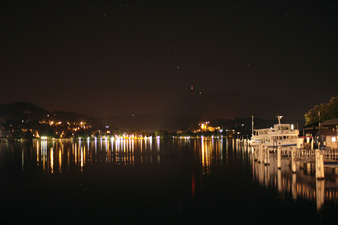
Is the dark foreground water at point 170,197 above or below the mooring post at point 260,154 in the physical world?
below

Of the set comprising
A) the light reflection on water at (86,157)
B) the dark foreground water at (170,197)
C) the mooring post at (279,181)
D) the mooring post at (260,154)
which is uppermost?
the mooring post at (260,154)

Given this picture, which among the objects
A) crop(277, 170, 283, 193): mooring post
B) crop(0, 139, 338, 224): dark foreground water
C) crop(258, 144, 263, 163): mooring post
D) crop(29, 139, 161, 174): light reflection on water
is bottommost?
crop(29, 139, 161, 174): light reflection on water

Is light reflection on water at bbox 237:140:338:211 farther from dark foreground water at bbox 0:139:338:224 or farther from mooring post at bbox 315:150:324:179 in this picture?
mooring post at bbox 315:150:324:179

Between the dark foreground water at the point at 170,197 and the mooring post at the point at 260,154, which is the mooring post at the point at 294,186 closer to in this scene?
the dark foreground water at the point at 170,197

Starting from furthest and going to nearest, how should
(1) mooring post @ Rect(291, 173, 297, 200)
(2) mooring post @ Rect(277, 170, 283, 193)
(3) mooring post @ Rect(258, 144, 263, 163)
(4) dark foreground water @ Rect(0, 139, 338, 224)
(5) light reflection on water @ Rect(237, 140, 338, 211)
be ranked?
(3) mooring post @ Rect(258, 144, 263, 163)
(2) mooring post @ Rect(277, 170, 283, 193)
(1) mooring post @ Rect(291, 173, 297, 200)
(5) light reflection on water @ Rect(237, 140, 338, 211)
(4) dark foreground water @ Rect(0, 139, 338, 224)

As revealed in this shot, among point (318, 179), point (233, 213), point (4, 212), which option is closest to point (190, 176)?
point (318, 179)

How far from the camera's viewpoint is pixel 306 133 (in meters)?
86.1

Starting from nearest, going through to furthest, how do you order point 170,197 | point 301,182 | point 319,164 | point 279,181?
point 170,197, point 319,164, point 301,182, point 279,181

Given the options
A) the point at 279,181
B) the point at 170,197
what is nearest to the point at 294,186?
the point at 279,181

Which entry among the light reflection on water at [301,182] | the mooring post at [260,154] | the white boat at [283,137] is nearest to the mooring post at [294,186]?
the light reflection on water at [301,182]

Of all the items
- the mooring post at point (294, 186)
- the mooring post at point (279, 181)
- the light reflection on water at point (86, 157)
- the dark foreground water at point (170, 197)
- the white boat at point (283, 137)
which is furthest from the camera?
the white boat at point (283, 137)

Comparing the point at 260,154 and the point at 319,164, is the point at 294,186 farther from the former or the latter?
the point at 260,154

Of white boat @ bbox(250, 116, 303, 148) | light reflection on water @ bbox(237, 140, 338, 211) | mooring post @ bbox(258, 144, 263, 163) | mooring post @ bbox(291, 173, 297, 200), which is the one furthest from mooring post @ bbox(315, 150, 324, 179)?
white boat @ bbox(250, 116, 303, 148)

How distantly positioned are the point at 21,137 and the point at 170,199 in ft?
Answer: 564
